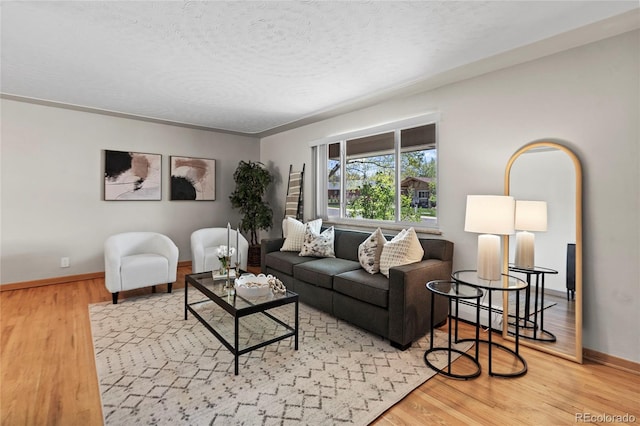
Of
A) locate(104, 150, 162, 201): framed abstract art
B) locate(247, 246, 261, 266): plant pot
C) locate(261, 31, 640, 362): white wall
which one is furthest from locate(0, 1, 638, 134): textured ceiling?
locate(247, 246, 261, 266): plant pot

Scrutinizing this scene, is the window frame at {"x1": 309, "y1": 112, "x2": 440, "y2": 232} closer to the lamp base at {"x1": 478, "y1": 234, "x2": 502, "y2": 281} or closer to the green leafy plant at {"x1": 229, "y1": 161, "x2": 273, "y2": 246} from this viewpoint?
the lamp base at {"x1": 478, "y1": 234, "x2": 502, "y2": 281}

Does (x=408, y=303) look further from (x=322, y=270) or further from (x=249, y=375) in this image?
(x=249, y=375)

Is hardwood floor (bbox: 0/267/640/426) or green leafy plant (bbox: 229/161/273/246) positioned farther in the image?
green leafy plant (bbox: 229/161/273/246)

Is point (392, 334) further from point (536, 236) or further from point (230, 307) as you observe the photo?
point (536, 236)

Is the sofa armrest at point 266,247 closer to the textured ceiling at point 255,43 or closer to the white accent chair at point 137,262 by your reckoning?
the white accent chair at point 137,262

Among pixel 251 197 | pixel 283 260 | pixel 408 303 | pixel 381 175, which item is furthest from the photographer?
pixel 251 197

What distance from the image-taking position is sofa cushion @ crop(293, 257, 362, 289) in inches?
124

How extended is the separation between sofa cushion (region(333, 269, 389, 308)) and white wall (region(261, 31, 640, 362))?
0.96m

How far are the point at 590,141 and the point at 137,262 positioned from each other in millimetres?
4487

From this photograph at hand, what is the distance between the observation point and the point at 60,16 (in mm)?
2090

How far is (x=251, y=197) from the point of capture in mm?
5445

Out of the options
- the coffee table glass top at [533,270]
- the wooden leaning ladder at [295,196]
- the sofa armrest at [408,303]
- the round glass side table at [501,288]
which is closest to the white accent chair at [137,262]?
the wooden leaning ladder at [295,196]

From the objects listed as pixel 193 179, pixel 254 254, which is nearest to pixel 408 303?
pixel 254 254

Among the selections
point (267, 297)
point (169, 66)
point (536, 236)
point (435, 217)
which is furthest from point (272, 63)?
point (536, 236)
